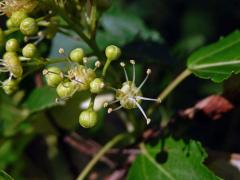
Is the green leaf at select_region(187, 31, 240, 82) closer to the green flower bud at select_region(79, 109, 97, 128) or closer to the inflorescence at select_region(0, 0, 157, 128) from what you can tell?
the inflorescence at select_region(0, 0, 157, 128)

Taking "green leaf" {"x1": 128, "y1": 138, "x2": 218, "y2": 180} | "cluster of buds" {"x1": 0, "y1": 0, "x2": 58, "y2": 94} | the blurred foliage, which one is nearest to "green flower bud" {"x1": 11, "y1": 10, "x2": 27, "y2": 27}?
"cluster of buds" {"x1": 0, "y1": 0, "x2": 58, "y2": 94}

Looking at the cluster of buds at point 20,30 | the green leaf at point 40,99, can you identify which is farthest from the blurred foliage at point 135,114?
the cluster of buds at point 20,30

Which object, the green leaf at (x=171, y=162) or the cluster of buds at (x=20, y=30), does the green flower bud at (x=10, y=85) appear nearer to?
the cluster of buds at (x=20, y=30)

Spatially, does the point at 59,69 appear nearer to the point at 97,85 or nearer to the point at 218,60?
the point at 97,85

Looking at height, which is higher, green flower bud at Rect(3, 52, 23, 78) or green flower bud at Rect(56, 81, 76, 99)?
green flower bud at Rect(3, 52, 23, 78)

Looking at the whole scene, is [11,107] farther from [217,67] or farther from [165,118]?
[217,67]

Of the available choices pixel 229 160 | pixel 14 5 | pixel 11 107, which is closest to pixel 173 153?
pixel 229 160
